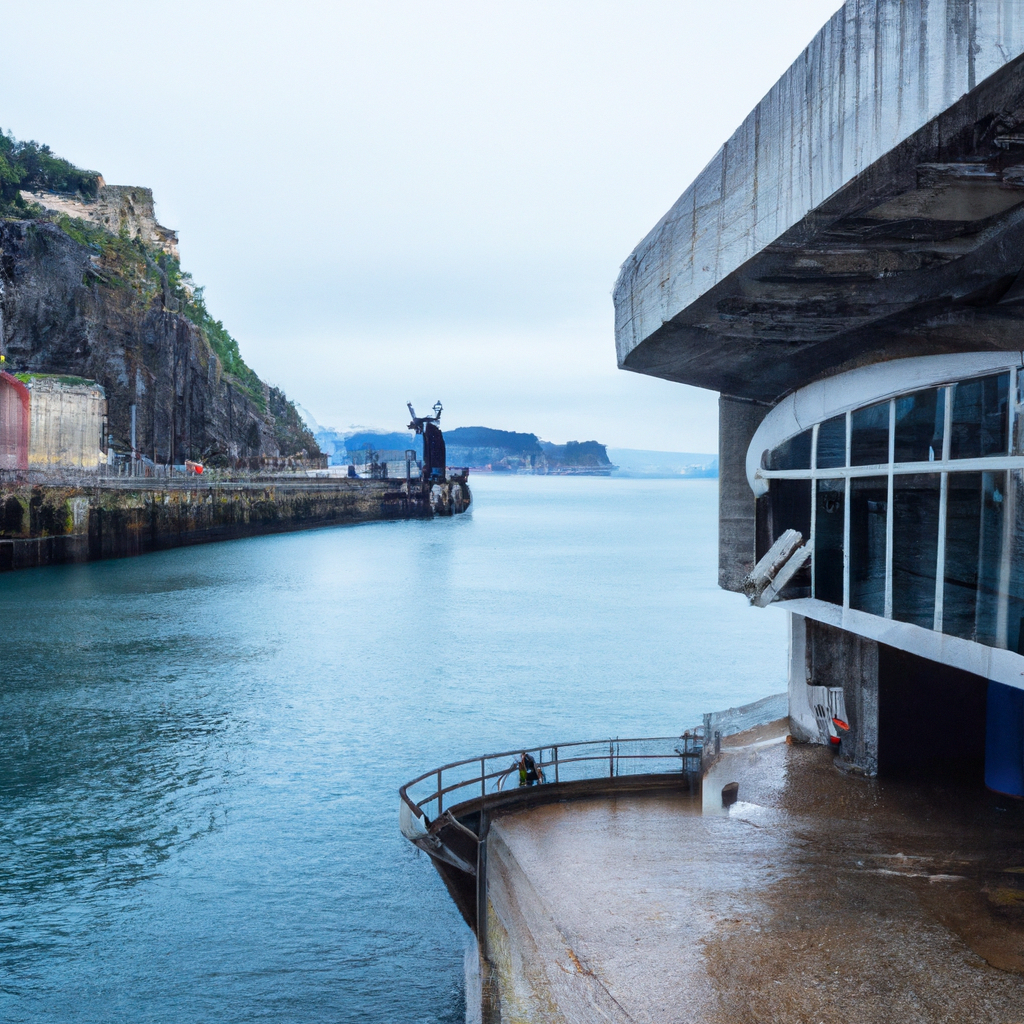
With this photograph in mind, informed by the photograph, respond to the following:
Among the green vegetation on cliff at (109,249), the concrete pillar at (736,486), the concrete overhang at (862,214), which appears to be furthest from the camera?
the green vegetation on cliff at (109,249)

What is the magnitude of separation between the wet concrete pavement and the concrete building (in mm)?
1872

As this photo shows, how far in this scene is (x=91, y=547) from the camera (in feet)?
187

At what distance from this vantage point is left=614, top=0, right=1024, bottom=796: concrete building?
5.96 m

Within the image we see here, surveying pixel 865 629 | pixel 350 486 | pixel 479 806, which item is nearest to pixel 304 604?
pixel 479 806

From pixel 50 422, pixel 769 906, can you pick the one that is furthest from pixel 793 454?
pixel 50 422

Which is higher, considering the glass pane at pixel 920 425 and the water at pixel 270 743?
A: the glass pane at pixel 920 425

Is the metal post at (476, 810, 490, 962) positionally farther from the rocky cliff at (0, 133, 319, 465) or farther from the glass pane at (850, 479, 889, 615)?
the rocky cliff at (0, 133, 319, 465)

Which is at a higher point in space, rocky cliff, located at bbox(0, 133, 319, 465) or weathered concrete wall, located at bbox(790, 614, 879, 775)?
rocky cliff, located at bbox(0, 133, 319, 465)

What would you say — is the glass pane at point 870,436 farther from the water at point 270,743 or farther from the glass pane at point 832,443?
the water at point 270,743

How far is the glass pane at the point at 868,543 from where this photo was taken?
10.2 m

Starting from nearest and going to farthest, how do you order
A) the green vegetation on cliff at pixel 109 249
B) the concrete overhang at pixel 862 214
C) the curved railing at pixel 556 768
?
the concrete overhang at pixel 862 214 → the curved railing at pixel 556 768 → the green vegetation on cliff at pixel 109 249

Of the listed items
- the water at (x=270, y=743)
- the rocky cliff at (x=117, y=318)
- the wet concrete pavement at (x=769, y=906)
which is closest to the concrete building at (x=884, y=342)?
the wet concrete pavement at (x=769, y=906)

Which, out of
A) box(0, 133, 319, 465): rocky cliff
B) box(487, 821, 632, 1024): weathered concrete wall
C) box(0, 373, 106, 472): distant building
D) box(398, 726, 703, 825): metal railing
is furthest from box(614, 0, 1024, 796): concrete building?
box(0, 133, 319, 465): rocky cliff

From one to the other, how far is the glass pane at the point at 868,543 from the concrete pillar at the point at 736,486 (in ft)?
13.9
